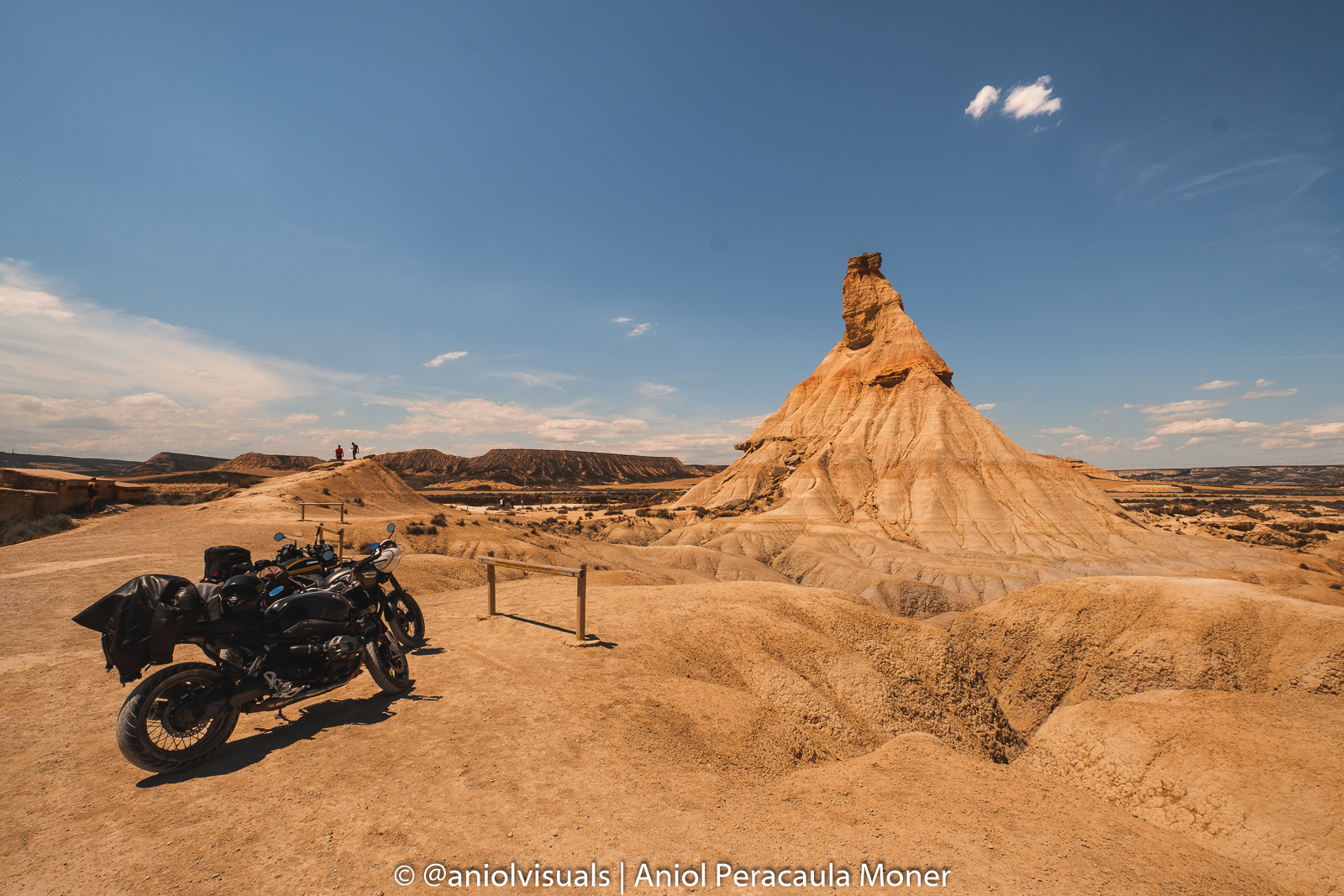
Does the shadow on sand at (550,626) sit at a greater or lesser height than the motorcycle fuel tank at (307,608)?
lesser

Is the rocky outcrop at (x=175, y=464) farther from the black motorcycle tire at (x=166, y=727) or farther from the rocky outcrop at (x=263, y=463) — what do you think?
the black motorcycle tire at (x=166, y=727)

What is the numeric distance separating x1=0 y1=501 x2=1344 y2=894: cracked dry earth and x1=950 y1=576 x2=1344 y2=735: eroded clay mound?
0.25 metres

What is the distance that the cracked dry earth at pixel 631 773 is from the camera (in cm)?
407

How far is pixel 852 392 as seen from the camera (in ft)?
186

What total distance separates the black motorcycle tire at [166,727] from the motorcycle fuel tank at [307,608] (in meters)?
0.69

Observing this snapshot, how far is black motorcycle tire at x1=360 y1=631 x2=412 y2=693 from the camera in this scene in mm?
6379

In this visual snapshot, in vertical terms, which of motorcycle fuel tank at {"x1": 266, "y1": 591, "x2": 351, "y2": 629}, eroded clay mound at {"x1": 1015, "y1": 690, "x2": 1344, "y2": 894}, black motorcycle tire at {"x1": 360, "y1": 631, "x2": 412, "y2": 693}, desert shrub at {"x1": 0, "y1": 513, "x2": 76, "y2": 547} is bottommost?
eroded clay mound at {"x1": 1015, "y1": 690, "x2": 1344, "y2": 894}

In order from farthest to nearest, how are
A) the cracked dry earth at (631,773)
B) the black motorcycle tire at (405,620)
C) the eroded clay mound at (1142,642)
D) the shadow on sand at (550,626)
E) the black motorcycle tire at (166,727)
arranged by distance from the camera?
the eroded clay mound at (1142,642) → the shadow on sand at (550,626) → the black motorcycle tire at (405,620) → the black motorcycle tire at (166,727) → the cracked dry earth at (631,773)

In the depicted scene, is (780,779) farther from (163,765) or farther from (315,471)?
(315,471)

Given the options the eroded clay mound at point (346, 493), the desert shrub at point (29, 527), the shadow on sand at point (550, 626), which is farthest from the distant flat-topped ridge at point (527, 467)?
the shadow on sand at point (550, 626)

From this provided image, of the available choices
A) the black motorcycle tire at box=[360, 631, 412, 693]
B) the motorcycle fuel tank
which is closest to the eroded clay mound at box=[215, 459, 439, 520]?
the black motorcycle tire at box=[360, 631, 412, 693]

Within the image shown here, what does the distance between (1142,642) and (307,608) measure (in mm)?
16128

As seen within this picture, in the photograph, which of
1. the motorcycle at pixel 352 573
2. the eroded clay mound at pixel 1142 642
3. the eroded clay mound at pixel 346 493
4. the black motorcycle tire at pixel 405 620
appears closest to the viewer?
the motorcycle at pixel 352 573

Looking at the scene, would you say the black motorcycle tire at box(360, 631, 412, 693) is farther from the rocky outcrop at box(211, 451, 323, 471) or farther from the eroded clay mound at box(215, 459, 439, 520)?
the rocky outcrop at box(211, 451, 323, 471)
